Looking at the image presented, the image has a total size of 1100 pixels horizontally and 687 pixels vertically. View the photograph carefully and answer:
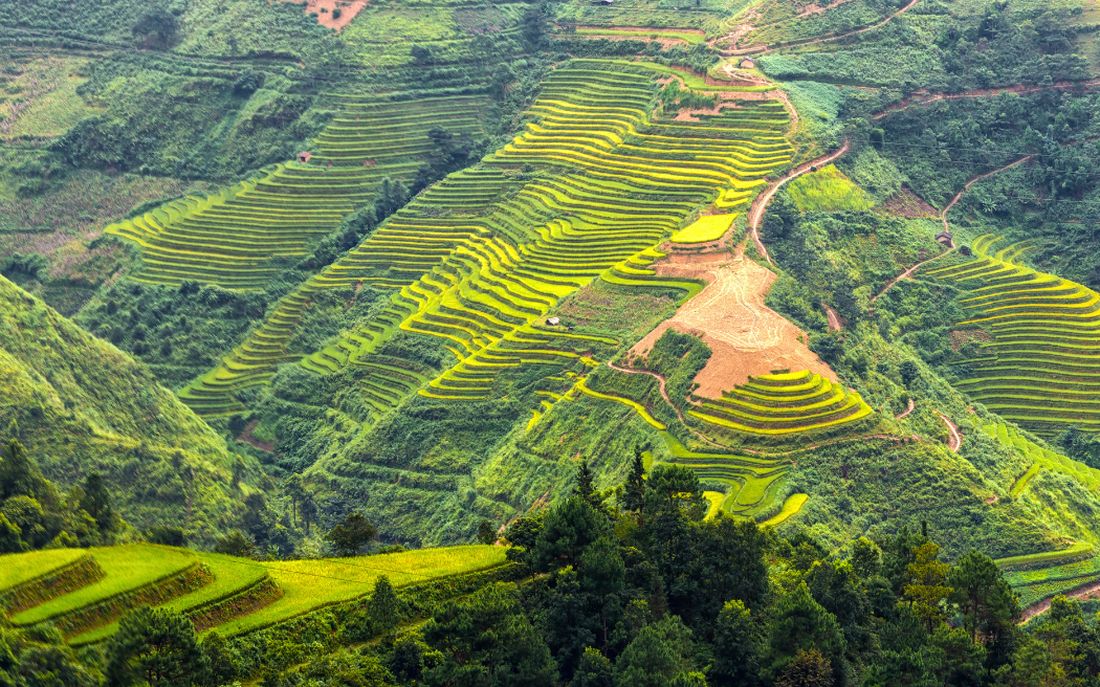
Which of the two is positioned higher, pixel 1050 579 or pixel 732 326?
pixel 732 326

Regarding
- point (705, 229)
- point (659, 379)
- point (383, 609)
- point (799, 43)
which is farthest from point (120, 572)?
point (799, 43)

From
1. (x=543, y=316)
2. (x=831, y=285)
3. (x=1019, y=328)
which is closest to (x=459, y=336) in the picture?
(x=543, y=316)

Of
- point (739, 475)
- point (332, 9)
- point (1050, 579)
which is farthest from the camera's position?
point (332, 9)

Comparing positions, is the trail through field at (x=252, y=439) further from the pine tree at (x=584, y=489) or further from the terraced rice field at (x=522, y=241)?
the pine tree at (x=584, y=489)

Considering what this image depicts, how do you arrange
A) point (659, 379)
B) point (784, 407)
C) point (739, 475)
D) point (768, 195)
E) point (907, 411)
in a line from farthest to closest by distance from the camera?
1. point (768, 195)
2. point (659, 379)
3. point (907, 411)
4. point (784, 407)
5. point (739, 475)

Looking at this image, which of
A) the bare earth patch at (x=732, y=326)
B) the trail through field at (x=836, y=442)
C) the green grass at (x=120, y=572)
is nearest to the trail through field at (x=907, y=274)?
the bare earth patch at (x=732, y=326)

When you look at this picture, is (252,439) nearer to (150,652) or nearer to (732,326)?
(732,326)

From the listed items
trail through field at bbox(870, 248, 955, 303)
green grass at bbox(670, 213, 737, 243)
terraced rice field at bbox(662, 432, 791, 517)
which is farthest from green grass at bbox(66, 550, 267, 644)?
trail through field at bbox(870, 248, 955, 303)
